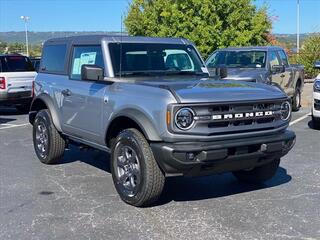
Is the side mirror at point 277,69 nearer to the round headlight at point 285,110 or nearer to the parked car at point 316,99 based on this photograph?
the parked car at point 316,99

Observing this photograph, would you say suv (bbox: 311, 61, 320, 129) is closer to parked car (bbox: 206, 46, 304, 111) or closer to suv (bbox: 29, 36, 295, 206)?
parked car (bbox: 206, 46, 304, 111)

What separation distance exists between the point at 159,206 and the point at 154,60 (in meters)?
1.93

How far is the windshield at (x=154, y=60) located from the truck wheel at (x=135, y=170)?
0.99 m

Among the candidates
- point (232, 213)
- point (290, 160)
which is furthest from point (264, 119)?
point (290, 160)

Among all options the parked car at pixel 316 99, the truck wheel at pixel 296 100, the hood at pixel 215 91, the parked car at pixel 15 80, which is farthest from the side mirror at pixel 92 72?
the truck wheel at pixel 296 100

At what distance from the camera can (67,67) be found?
274 inches

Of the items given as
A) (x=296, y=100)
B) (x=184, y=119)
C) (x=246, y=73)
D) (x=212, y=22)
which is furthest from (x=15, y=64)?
(x=184, y=119)

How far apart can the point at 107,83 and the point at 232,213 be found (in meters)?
2.07

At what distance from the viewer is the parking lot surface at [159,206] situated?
4.64 m

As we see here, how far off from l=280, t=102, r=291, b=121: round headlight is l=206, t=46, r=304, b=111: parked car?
535cm

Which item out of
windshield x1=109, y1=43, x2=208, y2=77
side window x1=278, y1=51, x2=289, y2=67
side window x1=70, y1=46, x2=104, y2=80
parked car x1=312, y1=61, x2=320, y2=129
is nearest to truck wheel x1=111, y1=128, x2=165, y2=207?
windshield x1=109, y1=43, x2=208, y2=77

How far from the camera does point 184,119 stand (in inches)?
191

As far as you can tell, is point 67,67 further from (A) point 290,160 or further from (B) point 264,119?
(A) point 290,160

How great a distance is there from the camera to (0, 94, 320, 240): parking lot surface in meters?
4.64
